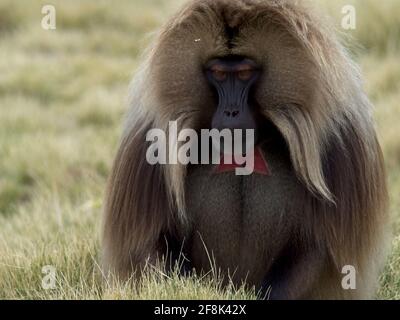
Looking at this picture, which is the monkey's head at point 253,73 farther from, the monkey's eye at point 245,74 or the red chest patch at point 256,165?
the red chest patch at point 256,165

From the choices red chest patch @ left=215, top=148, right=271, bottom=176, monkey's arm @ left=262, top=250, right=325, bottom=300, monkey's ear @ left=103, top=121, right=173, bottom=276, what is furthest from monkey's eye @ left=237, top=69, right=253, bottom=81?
monkey's arm @ left=262, top=250, right=325, bottom=300

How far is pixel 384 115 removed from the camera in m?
7.30

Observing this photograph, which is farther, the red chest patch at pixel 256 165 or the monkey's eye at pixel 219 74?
the red chest patch at pixel 256 165

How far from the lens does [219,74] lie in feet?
11.4

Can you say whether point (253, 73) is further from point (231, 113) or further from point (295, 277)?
point (295, 277)

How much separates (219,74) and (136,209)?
648mm

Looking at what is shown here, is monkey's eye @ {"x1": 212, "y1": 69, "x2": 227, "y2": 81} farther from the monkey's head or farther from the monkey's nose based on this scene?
the monkey's nose

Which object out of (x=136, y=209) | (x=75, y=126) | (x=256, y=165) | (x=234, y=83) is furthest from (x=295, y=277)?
(x=75, y=126)

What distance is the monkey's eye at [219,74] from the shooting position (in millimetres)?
3449

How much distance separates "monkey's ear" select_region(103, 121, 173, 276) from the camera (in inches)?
146

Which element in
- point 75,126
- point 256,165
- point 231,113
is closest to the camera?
point 231,113

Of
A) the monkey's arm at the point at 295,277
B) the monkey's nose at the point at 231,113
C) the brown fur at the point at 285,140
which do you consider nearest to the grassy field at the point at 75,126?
the monkey's arm at the point at 295,277

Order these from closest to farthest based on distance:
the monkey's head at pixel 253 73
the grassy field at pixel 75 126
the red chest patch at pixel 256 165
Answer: the monkey's head at pixel 253 73, the red chest patch at pixel 256 165, the grassy field at pixel 75 126

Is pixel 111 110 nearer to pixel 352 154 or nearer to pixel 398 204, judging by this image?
pixel 398 204
